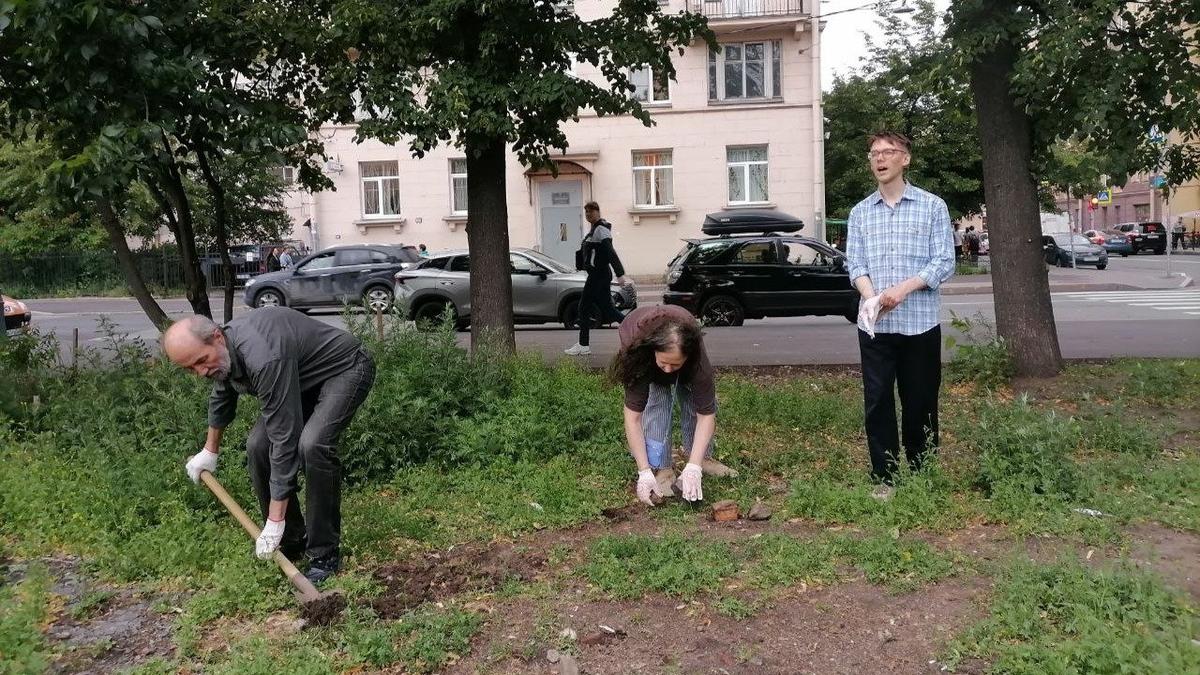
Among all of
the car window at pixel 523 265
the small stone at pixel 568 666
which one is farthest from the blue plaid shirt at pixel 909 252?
the car window at pixel 523 265

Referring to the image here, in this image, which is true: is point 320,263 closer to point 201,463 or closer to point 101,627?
point 201,463

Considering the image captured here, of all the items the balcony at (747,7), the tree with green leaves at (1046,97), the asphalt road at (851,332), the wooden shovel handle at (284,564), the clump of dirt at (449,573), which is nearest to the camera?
the wooden shovel handle at (284,564)

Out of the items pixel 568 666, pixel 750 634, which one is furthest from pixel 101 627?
pixel 750 634

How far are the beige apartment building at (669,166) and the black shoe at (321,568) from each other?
945 inches

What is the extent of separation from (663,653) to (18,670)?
2256mm

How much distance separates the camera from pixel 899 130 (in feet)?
100

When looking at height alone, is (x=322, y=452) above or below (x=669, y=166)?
below

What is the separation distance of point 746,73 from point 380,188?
11588 millimetres

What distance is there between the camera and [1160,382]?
7984 millimetres

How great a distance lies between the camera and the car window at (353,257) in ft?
69.2

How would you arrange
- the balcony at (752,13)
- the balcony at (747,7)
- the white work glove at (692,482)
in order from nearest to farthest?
the white work glove at (692,482) < the balcony at (752,13) < the balcony at (747,7)

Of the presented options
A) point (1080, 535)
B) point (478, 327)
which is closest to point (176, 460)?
point (478, 327)

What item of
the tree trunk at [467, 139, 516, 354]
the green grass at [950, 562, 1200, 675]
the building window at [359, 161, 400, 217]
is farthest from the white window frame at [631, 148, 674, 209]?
the green grass at [950, 562, 1200, 675]

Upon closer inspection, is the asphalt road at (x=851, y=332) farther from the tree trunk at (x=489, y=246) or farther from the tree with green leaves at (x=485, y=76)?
the tree with green leaves at (x=485, y=76)
